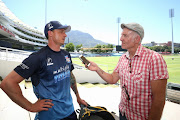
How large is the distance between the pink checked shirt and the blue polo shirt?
2.44ft

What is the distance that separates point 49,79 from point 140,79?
1.00 m

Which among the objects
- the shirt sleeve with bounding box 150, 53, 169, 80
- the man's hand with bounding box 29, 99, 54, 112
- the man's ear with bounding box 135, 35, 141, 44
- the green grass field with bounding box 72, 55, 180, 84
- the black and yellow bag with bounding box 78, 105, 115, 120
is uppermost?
the man's ear with bounding box 135, 35, 141, 44

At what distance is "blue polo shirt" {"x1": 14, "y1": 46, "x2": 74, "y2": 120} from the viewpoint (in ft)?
3.90

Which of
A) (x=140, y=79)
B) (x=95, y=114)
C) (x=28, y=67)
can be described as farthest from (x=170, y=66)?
(x=28, y=67)

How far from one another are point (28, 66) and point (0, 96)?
3.27 meters

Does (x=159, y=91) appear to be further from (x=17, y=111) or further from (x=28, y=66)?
(x=17, y=111)

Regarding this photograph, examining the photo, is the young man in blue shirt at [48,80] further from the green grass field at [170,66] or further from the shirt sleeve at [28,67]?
the green grass field at [170,66]

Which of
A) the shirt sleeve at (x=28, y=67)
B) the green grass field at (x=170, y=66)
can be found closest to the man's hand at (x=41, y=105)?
the shirt sleeve at (x=28, y=67)

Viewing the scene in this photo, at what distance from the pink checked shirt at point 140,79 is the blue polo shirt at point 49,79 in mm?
744

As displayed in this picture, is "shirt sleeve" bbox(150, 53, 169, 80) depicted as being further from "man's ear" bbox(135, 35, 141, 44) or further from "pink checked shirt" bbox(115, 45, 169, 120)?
"man's ear" bbox(135, 35, 141, 44)

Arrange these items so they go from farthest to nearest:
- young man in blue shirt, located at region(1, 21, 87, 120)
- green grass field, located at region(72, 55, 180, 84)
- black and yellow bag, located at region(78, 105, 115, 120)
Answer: green grass field, located at region(72, 55, 180, 84)
black and yellow bag, located at region(78, 105, 115, 120)
young man in blue shirt, located at region(1, 21, 87, 120)

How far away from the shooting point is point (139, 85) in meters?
1.27

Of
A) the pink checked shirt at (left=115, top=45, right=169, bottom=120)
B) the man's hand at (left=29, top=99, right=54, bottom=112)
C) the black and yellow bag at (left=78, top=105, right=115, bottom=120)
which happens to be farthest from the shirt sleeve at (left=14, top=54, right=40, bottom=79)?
the pink checked shirt at (left=115, top=45, right=169, bottom=120)

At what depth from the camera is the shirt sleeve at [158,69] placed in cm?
113
